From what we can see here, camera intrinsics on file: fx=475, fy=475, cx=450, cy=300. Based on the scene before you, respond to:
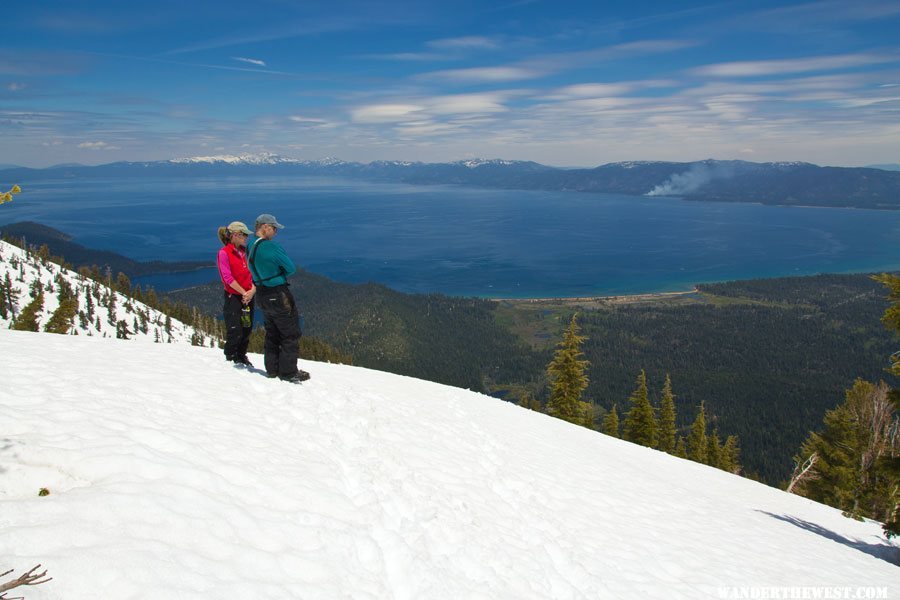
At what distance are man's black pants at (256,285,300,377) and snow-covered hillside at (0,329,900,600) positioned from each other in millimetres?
607

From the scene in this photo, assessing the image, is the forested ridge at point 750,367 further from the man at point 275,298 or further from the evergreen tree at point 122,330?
the evergreen tree at point 122,330

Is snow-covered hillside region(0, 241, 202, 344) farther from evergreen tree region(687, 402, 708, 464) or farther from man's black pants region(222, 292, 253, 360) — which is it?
man's black pants region(222, 292, 253, 360)

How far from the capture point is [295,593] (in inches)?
152

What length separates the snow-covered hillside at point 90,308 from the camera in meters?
89.8

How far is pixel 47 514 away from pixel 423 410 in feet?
28.1

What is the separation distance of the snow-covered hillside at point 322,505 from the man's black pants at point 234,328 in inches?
16.6

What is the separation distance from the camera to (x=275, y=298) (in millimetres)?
9414

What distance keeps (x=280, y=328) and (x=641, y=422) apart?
34357mm

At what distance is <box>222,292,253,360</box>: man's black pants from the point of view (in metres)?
10.0

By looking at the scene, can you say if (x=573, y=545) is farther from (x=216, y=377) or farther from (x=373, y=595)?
(x=216, y=377)

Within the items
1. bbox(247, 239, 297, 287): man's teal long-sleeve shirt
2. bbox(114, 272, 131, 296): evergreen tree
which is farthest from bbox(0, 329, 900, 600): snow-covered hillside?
bbox(114, 272, 131, 296): evergreen tree

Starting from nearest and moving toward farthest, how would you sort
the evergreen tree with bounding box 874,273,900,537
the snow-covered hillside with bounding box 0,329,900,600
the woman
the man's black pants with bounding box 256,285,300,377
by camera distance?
the snow-covered hillside with bounding box 0,329,900,600, the man's black pants with bounding box 256,285,300,377, the woman, the evergreen tree with bounding box 874,273,900,537

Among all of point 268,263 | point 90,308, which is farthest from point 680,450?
point 90,308

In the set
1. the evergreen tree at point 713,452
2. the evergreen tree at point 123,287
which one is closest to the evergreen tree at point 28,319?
the evergreen tree at point 713,452
